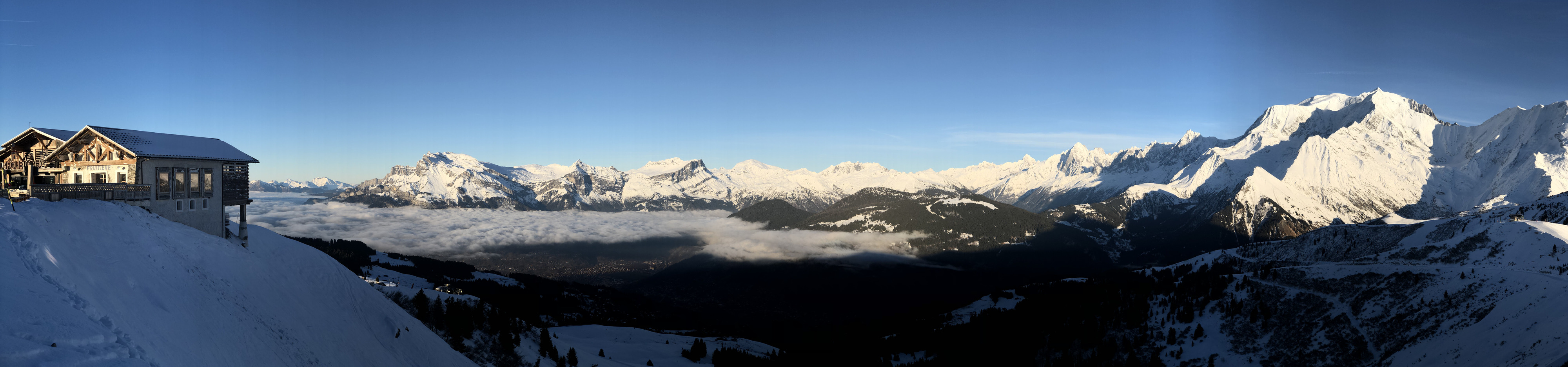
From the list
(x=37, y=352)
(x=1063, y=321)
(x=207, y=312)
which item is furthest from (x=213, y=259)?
(x=1063, y=321)

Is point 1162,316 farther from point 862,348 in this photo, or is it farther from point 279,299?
point 279,299

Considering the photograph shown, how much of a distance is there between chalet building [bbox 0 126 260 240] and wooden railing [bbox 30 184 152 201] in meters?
0.05

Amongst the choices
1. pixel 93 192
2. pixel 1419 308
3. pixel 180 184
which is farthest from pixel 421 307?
pixel 1419 308

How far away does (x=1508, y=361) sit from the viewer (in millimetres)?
44844

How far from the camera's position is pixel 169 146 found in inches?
1415

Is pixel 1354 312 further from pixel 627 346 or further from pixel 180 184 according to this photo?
pixel 180 184

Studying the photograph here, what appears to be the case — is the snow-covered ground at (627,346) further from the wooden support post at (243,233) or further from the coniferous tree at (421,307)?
the wooden support post at (243,233)

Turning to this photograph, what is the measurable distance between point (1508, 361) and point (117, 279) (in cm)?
8308

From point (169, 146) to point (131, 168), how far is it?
2825mm

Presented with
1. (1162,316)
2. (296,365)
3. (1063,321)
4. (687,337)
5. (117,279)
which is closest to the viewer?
(117,279)

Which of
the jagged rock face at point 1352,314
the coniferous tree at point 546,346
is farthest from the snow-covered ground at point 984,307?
the coniferous tree at point 546,346

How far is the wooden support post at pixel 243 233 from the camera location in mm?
37438

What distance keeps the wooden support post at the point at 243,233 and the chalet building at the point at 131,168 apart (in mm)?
109

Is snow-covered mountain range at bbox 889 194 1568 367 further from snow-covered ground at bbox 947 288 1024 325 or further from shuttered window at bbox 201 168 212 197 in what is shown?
shuttered window at bbox 201 168 212 197
